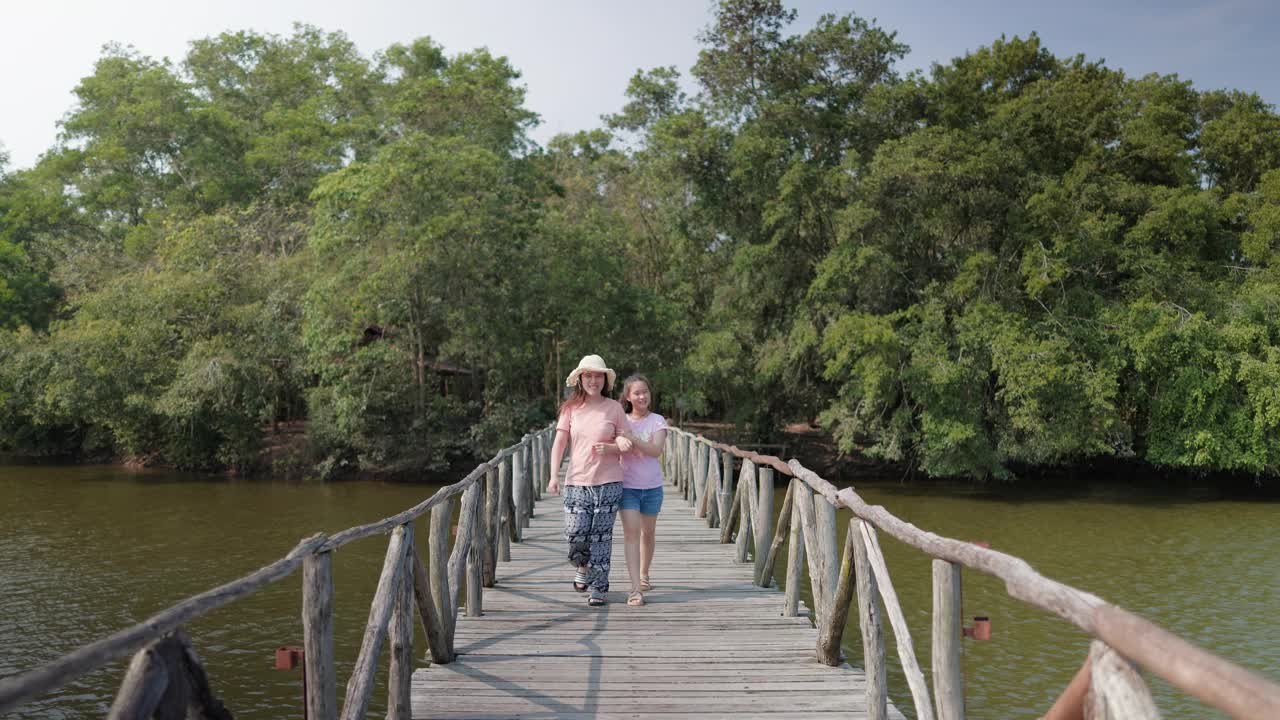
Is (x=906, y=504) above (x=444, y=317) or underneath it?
underneath

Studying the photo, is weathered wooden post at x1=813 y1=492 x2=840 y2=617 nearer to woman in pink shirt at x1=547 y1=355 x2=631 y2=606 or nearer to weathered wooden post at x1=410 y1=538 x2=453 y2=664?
woman in pink shirt at x1=547 y1=355 x2=631 y2=606

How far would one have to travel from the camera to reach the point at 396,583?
4172 millimetres

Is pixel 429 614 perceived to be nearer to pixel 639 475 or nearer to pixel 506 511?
pixel 639 475

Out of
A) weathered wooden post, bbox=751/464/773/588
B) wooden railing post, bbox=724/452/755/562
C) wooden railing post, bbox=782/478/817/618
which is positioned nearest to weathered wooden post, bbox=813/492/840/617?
wooden railing post, bbox=782/478/817/618

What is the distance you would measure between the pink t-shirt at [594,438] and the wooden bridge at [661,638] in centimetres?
74

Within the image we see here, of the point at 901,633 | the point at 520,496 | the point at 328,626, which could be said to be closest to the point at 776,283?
the point at 520,496

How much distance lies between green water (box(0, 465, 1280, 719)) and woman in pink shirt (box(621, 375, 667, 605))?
1396 mm

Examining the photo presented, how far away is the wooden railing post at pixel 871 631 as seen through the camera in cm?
420

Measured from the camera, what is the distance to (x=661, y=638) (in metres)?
5.66

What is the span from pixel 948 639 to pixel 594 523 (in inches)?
124

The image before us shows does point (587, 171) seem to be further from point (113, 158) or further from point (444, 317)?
point (113, 158)

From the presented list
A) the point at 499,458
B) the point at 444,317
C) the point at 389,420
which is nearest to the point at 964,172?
the point at 444,317

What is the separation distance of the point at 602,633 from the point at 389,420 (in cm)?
2073

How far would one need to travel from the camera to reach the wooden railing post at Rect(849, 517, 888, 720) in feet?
13.8
